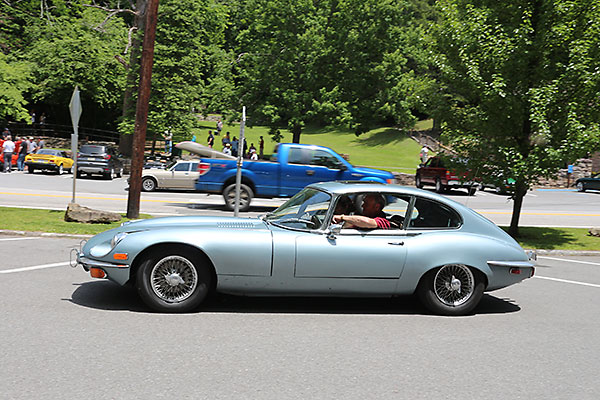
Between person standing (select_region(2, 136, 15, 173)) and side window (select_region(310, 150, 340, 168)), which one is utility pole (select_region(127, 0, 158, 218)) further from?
person standing (select_region(2, 136, 15, 173))

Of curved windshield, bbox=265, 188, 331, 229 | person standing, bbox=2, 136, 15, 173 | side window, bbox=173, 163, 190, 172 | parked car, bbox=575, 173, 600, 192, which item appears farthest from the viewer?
parked car, bbox=575, 173, 600, 192

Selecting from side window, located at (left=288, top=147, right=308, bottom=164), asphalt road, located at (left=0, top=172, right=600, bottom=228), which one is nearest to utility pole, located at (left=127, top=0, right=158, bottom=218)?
asphalt road, located at (left=0, top=172, right=600, bottom=228)

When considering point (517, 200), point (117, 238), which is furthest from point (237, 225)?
point (517, 200)

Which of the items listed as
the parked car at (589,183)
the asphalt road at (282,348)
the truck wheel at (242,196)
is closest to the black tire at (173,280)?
the asphalt road at (282,348)

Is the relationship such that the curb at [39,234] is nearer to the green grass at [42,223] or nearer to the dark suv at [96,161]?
the green grass at [42,223]

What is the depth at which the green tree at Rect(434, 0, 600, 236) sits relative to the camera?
14484mm

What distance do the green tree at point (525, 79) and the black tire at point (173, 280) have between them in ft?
34.6

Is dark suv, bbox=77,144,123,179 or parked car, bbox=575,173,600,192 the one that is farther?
parked car, bbox=575,173,600,192

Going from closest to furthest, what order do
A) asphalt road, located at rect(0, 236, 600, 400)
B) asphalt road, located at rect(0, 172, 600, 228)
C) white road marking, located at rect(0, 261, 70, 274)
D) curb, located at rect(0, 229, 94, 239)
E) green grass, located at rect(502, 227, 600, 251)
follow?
asphalt road, located at rect(0, 236, 600, 400) → white road marking, located at rect(0, 261, 70, 274) → curb, located at rect(0, 229, 94, 239) → green grass, located at rect(502, 227, 600, 251) → asphalt road, located at rect(0, 172, 600, 228)

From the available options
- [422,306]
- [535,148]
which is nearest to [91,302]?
[422,306]

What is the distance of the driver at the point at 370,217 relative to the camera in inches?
271

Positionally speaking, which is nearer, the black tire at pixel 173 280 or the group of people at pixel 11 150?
the black tire at pixel 173 280

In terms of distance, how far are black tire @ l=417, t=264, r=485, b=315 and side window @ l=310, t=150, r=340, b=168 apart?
1251cm

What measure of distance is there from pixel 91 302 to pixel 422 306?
12.0 ft
